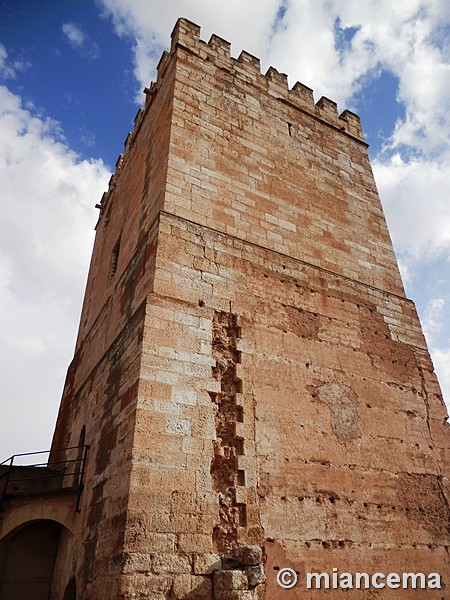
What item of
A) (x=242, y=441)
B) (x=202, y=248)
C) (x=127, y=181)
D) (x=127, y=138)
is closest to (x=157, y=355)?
(x=242, y=441)

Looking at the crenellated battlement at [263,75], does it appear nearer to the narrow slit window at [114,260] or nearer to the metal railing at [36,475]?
the narrow slit window at [114,260]

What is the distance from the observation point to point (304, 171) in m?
7.78

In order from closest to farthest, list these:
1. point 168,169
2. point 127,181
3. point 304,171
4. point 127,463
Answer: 1. point 127,463
2. point 168,169
3. point 304,171
4. point 127,181

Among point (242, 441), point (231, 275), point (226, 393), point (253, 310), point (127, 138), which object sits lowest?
point (242, 441)

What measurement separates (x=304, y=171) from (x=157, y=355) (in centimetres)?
477

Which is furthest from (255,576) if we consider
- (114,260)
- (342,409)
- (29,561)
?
(114,260)

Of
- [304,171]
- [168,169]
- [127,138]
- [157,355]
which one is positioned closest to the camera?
[157,355]

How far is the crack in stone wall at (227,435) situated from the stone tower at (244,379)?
16 mm

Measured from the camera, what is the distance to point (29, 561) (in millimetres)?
6828

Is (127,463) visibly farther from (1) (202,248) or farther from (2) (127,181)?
(2) (127,181)

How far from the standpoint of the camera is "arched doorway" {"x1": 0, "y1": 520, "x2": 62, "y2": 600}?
6.66m

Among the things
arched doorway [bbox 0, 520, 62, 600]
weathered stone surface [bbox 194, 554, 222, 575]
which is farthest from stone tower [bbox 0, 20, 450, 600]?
arched doorway [bbox 0, 520, 62, 600]

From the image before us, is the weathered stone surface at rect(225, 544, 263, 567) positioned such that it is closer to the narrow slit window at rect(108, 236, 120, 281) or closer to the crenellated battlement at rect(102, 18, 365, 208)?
the narrow slit window at rect(108, 236, 120, 281)

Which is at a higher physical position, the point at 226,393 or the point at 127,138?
the point at 127,138
